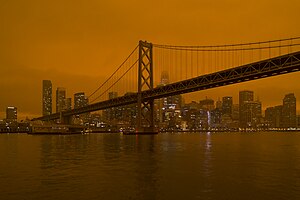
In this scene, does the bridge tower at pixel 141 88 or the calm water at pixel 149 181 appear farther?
the bridge tower at pixel 141 88

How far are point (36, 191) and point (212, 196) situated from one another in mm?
6922

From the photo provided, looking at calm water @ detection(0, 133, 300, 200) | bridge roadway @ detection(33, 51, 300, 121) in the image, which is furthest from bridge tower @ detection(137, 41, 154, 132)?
calm water @ detection(0, 133, 300, 200)

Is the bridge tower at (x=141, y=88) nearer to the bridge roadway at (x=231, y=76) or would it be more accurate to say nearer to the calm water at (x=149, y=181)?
the bridge roadway at (x=231, y=76)

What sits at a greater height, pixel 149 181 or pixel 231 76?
pixel 231 76

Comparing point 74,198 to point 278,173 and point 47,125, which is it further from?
point 47,125

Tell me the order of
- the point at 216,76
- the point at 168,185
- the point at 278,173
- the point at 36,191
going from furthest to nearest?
the point at 216,76 < the point at 278,173 < the point at 168,185 < the point at 36,191

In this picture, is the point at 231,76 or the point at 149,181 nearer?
the point at 149,181

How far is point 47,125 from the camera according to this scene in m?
117

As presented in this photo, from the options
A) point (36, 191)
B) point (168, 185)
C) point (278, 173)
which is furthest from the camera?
point (278, 173)

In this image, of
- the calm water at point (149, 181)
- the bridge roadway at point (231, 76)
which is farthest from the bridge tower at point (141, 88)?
the calm water at point (149, 181)

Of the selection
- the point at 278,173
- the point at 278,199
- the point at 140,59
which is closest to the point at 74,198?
the point at 278,199

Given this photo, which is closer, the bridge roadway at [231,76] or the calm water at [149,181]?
the calm water at [149,181]

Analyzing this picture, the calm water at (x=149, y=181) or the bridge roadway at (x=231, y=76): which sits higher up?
the bridge roadway at (x=231, y=76)

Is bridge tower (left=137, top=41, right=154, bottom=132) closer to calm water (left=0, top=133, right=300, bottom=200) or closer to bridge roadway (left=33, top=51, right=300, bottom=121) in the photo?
bridge roadway (left=33, top=51, right=300, bottom=121)
